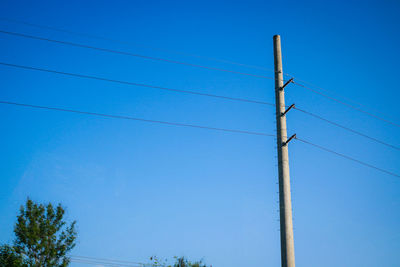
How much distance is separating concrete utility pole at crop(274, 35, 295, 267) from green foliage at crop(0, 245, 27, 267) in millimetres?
45751

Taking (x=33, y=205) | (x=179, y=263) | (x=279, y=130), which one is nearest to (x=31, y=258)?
(x=33, y=205)

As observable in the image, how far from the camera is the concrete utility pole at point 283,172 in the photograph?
42.4ft

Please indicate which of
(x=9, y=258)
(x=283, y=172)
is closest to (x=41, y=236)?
(x=9, y=258)

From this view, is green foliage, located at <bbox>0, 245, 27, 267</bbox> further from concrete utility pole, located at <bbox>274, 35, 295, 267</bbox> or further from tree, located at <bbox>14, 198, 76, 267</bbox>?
concrete utility pole, located at <bbox>274, 35, 295, 267</bbox>

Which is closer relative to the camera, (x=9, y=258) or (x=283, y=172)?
(x=283, y=172)

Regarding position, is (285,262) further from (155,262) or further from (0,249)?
(0,249)

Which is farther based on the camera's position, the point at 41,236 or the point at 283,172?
the point at 41,236

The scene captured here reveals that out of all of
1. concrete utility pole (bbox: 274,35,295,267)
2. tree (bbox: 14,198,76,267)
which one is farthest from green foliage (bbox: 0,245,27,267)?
concrete utility pole (bbox: 274,35,295,267)

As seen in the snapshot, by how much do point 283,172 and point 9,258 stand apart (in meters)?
48.4

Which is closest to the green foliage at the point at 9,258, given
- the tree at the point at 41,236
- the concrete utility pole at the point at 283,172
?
the tree at the point at 41,236

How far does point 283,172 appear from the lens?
13977mm

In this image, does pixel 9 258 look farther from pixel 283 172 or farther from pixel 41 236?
pixel 283 172

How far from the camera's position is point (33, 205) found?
5262 cm

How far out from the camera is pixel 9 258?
163ft
